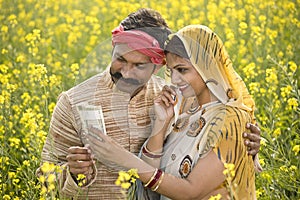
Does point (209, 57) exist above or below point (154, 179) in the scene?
above

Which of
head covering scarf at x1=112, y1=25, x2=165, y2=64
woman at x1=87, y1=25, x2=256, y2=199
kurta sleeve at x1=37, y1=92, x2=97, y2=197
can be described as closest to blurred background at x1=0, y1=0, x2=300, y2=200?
kurta sleeve at x1=37, y1=92, x2=97, y2=197

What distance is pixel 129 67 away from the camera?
3262 mm

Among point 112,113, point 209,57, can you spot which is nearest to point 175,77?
point 209,57

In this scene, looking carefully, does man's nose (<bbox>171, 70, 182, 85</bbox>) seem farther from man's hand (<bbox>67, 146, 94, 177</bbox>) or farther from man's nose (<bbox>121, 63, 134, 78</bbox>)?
man's hand (<bbox>67, 146, 94, 177</bbox>)

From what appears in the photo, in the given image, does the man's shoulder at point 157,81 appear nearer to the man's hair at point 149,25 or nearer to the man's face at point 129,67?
the man's face at point 129,67

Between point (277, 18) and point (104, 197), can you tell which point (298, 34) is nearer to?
point (277, 18)

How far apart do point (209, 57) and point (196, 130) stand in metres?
0.32

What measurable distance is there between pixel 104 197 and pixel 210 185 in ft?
1.65

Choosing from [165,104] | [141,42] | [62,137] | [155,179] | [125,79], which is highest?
[141,42]

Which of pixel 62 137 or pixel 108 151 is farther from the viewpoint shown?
pixel 62 137

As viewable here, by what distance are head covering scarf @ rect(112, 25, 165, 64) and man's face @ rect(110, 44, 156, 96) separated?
0.06 feet

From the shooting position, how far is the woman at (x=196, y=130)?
326cm

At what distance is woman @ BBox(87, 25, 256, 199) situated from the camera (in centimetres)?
326

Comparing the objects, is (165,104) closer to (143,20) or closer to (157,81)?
(157,81)
